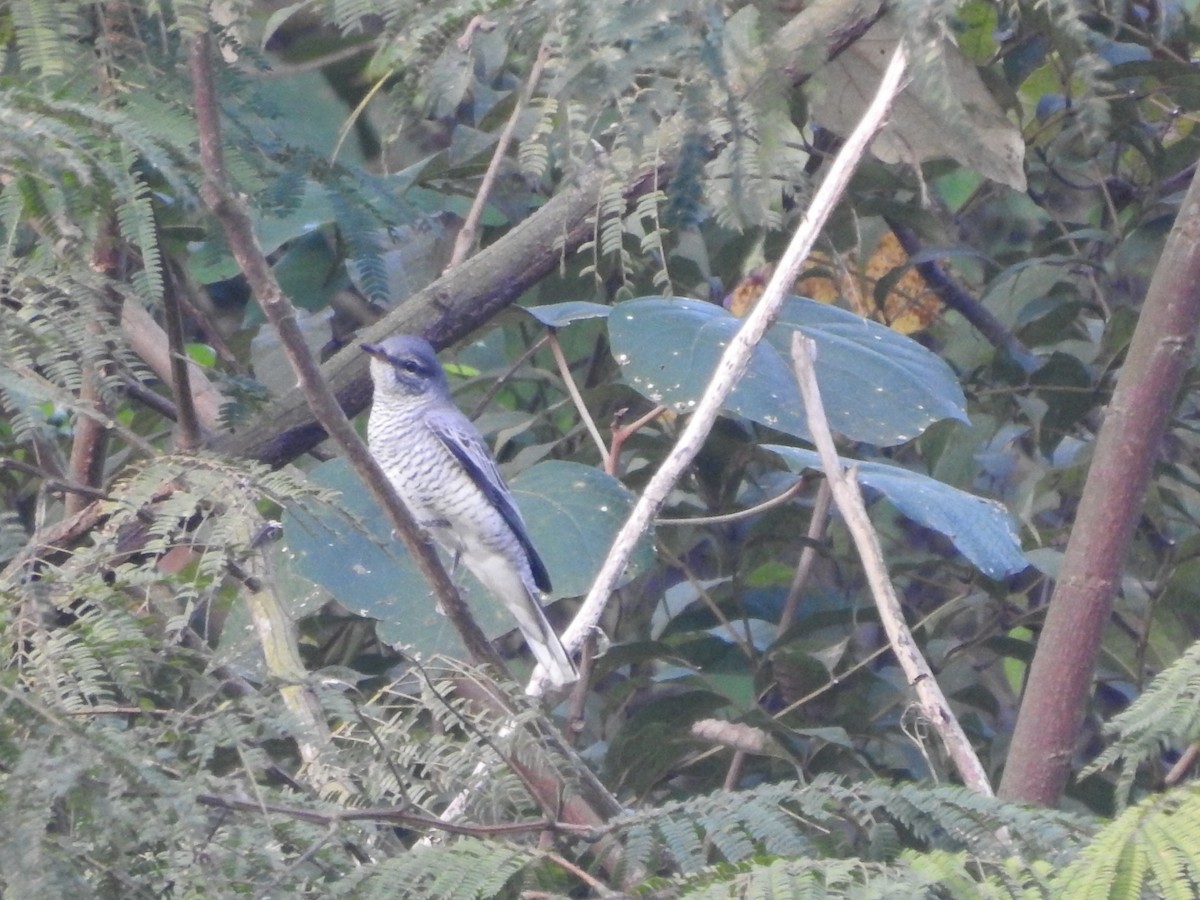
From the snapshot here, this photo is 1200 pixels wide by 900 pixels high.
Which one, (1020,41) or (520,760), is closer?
(520,760)

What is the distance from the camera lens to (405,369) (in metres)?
3.38

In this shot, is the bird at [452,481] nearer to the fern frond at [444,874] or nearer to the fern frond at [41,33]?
the fern frond at [41,33]

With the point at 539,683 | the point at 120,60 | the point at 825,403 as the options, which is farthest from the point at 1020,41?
the point at 120,60

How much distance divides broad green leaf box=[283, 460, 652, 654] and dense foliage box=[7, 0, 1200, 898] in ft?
0.04

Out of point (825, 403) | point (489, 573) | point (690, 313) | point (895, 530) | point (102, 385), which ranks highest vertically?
point (102, 385)

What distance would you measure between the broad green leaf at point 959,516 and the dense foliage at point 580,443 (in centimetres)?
1

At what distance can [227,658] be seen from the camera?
1859 millimetres

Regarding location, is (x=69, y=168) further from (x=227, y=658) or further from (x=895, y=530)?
(x=895, y=530)

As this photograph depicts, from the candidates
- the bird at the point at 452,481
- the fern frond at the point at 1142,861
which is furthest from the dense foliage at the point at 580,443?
the bird at the point at 452,481

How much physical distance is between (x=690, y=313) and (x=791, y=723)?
1152mm

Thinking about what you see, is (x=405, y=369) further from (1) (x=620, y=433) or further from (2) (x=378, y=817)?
(2) (x=378, y=817)

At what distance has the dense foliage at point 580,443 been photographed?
1.46m

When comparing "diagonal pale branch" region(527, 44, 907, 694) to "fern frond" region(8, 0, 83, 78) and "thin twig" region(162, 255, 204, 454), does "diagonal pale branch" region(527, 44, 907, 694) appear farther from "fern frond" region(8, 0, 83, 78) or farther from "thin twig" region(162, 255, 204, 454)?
"fern frond" region(8, 0, 83, 78)

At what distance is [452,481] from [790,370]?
1212 mm
